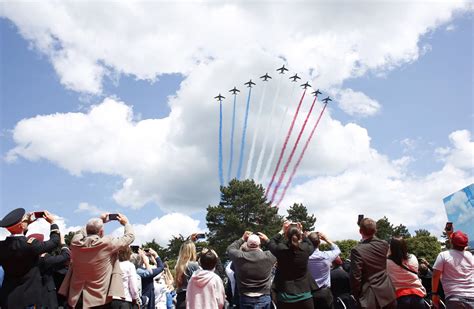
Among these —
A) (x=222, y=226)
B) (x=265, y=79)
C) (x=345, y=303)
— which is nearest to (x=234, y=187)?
(x=222, y=226)

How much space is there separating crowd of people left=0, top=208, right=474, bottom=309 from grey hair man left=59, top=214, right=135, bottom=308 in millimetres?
14

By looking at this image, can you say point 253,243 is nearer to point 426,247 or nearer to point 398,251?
point 398,251

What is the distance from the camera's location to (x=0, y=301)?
21.8 ft

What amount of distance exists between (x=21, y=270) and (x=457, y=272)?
6.76m

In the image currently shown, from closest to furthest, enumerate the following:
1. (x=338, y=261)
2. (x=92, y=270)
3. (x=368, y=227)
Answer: (x=92, y=270), (x=368, y=227), (x=338, y=261)

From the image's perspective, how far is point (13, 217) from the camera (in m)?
6.82

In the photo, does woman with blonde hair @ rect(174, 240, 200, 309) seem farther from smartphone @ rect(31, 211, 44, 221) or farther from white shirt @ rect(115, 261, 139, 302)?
smartphone @ rect(31, 211, 44, 221)

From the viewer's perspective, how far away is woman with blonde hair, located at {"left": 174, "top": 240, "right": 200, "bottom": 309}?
8.31 m

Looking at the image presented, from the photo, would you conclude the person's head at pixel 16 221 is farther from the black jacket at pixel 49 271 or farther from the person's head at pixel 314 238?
the person's head at pixel 314 238

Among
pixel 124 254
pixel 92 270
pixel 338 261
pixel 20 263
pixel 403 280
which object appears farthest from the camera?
pixel 338 261

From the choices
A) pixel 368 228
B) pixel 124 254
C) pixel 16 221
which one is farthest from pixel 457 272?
pixel 16 221

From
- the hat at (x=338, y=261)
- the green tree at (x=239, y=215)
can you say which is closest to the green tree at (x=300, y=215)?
the green tree at (x=239, y=215)

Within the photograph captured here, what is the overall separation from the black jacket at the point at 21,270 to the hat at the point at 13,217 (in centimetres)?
22

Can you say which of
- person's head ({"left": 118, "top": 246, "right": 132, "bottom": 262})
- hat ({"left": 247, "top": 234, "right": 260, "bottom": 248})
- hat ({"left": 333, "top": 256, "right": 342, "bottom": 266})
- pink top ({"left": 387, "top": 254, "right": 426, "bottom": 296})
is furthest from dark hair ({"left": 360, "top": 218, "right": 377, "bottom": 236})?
person's head ({"left": 118, "top": 246, "right": 132, "bottom": 262})
